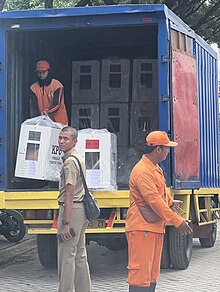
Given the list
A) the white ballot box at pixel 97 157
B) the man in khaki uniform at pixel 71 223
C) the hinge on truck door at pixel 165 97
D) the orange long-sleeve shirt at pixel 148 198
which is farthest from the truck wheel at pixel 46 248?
the orange long-sleeve shirt at pixel 148 198

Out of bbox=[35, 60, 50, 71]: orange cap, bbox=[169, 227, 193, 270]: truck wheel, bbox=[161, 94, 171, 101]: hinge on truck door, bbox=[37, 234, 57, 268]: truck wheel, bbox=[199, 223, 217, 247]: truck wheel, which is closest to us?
bbox=[161, 94, 171, 101]: hinge on truck door

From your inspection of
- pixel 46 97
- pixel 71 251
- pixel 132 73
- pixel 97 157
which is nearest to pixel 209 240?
pixel 132 73

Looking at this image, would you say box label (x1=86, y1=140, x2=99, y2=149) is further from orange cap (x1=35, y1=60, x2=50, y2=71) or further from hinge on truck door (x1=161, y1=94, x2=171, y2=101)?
orange cap (x1=35, y1=60, x2=50, y2=71)

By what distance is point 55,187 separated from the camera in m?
7.98

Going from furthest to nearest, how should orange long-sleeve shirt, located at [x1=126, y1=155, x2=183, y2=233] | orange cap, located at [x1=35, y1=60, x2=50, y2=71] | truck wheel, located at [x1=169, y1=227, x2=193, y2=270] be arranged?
orange cap, located at [x1=35, y1=60, x2=50, y2=71] < truck wheel, located at [x1=169, y1=227, x2=193, y2=270] < orange long-sleeve shirt, located at [x1=126, y1=155, x2=183, y2=233]

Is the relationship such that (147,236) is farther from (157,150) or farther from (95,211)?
(95,211)

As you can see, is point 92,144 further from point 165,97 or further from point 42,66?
point 42,66

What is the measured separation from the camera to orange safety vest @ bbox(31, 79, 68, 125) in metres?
8.62

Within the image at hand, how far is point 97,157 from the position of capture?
25.5 ft

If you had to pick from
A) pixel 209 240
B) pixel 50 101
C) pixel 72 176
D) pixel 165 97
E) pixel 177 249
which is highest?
pixel 50 101

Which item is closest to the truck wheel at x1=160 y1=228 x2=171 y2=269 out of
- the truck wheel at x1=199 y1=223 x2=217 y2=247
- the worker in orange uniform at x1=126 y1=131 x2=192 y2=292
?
the truck wheel at x1=199 y1=223 x2=217 y2=247

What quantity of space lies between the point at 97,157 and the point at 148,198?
8.69 feet

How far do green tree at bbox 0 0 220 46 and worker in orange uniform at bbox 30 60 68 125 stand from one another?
7.46m

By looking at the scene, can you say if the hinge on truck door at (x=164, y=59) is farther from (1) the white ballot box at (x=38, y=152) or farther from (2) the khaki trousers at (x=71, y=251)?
(2) the khaki trousers at (x=71, y=251)
